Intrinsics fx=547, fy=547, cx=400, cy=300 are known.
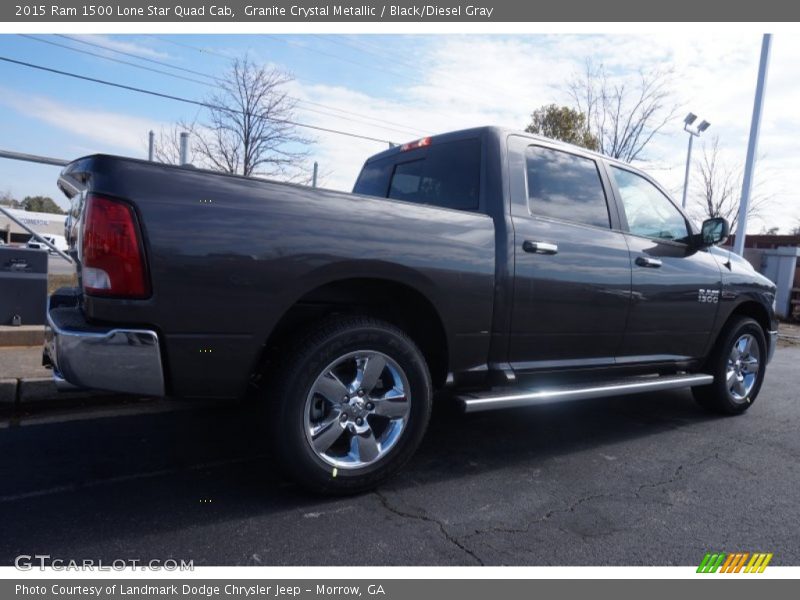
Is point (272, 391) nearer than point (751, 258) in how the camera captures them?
Yes

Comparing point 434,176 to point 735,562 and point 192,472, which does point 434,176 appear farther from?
point 735,562

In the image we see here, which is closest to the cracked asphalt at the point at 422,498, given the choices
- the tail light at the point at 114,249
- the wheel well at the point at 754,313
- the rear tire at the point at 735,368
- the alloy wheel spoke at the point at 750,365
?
the rear tire at the point at 735,368

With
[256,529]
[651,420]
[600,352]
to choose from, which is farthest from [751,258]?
[256,529]

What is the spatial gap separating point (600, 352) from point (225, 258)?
2.60m

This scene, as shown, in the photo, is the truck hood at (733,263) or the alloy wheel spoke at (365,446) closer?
the alloy wheel spoke at (365,446)

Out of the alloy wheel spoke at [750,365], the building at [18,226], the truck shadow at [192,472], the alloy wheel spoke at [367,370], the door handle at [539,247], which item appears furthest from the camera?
the building at [18,226]

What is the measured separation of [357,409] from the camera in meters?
2.77

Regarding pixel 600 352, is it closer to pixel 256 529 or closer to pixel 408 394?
pixel 408 394

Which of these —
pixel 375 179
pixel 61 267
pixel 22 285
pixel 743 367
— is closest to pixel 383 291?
pixel 375 179

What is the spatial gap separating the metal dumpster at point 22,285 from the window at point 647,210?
5.30 metres

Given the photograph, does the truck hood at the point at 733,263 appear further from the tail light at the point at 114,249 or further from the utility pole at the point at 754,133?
the utility pole at the point at 754,133

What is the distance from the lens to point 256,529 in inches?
Answer: 96.4

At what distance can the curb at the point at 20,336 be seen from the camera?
520 centimetres

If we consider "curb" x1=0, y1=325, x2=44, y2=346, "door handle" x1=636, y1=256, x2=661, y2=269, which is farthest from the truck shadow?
"curb" x1=0, y1=325, x2=44, y2=346
